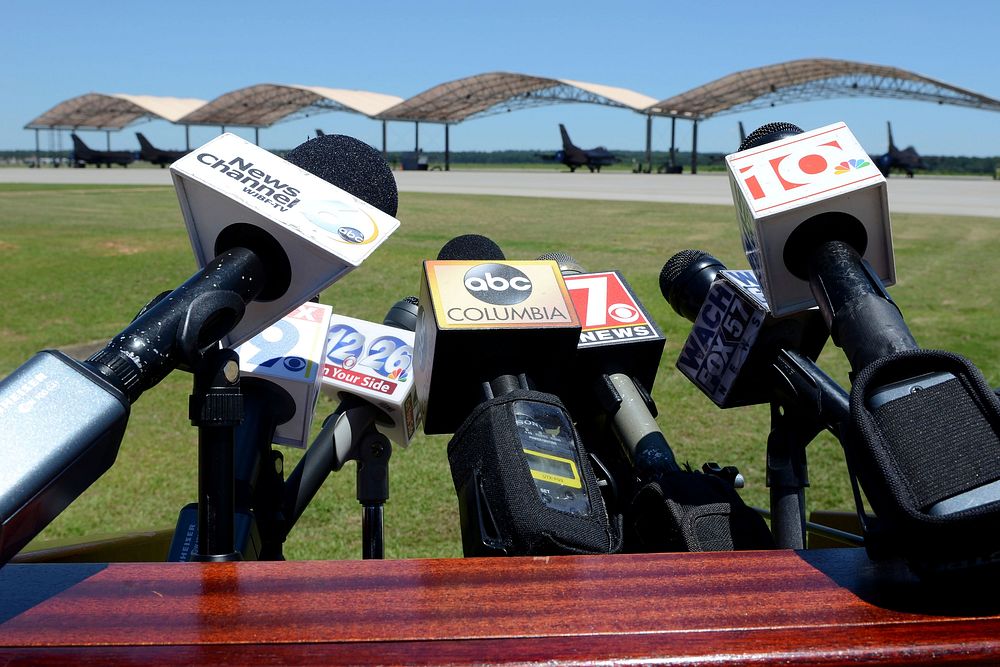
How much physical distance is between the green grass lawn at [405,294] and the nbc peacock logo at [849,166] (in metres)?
1.03

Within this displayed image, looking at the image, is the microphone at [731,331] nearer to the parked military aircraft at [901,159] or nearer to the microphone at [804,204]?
the microphone at [804,204]

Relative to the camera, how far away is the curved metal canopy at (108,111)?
67938 mm

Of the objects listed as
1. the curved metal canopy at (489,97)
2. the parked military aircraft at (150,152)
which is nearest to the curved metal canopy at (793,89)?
the curved metal canopy at (489,97)

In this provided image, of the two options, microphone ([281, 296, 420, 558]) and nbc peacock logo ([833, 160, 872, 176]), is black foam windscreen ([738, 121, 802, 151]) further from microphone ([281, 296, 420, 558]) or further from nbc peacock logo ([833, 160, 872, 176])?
microphone ([281, 296, 420, 558])

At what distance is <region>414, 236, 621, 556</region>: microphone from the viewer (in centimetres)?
113

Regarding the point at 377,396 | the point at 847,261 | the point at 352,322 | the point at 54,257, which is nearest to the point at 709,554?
the point at 847,261

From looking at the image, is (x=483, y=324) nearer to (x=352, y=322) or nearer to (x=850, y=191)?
(x=850, y=191)

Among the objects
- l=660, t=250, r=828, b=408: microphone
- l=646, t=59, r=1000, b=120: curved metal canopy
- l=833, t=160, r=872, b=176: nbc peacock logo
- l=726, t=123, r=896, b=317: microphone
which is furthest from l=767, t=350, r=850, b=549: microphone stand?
l=646, t=59, r=1000, b=120: curved metal canopy

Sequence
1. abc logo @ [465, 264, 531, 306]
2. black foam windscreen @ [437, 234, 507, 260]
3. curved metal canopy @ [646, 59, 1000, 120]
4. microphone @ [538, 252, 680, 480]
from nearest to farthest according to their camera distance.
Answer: abc logo @ [465, 264, 531, 306]
microphone @ [538, 252, 680, 480]
black foam windscreen @ [437, 234, 507, 260]
curved metal canopy @ [646, 59, 1000, 120]

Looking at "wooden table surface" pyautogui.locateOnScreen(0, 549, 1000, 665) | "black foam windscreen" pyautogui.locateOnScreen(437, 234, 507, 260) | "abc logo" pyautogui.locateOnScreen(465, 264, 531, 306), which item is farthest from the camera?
"black foam windscreen" pyautogui.locateOnScreen(437, 234, 507, 260)

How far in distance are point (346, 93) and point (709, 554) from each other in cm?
6574

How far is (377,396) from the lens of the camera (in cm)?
204

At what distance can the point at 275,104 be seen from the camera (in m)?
66.2

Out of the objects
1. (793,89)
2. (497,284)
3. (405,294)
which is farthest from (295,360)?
(793,89)
